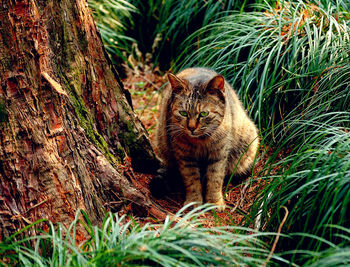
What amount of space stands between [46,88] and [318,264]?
1569 millimetres

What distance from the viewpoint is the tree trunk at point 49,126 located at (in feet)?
6.98

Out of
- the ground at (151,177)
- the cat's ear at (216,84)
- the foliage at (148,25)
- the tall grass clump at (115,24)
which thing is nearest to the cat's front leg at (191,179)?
the ground at (151,177)

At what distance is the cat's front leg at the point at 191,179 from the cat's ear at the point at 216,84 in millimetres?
638

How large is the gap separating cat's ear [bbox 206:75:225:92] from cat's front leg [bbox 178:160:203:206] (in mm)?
638

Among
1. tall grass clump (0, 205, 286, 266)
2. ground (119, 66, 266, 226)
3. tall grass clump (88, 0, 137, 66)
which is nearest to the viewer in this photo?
tall grass clump (0, 205, 286, 266)

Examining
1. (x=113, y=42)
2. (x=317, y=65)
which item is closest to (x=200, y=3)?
(x=113, y=42)

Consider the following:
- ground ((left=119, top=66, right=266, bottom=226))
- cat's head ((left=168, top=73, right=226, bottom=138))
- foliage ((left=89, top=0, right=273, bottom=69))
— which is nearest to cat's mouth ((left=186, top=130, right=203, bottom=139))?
cat's head ((left=168, top=73, right=226, bottom=138))

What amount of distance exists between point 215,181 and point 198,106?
639 mm

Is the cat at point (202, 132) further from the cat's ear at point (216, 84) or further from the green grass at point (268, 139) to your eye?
the green grass at point (268, 139)

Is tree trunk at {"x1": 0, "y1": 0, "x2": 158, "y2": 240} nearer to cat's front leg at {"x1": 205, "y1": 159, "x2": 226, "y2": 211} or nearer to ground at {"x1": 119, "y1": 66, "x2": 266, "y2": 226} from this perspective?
ground at {"x1": 119, "y1": 66, "x2": 266, "y2": 226}

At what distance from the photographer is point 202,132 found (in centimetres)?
329

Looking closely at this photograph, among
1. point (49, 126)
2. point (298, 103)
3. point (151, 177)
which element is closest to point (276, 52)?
point (298, 103)

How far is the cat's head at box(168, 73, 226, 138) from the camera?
3270 millimetres

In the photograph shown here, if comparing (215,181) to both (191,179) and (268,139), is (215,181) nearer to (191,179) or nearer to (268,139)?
(191,179)
